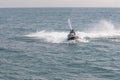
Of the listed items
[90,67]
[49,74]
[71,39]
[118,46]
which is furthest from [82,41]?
[49,74]

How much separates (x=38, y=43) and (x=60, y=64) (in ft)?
57.7

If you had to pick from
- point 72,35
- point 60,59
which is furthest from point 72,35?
point 60,59

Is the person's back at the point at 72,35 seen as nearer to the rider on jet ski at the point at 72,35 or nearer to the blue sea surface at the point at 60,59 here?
the rider on jet ski at the point at 72,35

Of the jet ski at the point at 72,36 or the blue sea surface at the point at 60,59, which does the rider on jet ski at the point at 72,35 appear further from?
the blue sea surface at the point at 60,59

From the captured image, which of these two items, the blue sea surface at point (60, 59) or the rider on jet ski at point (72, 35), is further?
the rider on jet ski at point (72, 35)

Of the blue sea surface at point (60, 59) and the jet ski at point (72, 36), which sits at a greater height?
the jet ski at point (72, 36)

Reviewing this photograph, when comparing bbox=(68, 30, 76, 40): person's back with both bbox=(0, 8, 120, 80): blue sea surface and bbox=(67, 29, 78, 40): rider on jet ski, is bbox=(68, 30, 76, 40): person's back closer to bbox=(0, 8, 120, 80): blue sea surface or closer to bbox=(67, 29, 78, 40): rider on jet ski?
bbox=(67, 29, 78, 40): rider on jet ski

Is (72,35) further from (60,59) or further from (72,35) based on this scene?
(60,59)

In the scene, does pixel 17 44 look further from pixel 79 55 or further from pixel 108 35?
pixel 108 35

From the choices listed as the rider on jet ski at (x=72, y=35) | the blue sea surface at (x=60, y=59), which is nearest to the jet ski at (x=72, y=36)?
the rider on jet ski at (x=72, y=35)

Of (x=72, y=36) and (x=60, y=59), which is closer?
(x=60, y=59)

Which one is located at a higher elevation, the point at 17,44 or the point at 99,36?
the point at 99,36

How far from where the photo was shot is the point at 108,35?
6775 centimetres

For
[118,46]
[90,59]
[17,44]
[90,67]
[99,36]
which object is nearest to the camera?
[90,67]
